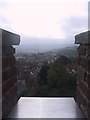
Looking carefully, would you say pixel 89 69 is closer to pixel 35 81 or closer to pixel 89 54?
pixel 89 54

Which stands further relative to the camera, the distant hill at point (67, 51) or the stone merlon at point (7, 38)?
the distant hill at point (67, 51)

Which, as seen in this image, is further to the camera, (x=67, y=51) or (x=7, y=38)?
(x=67, y=51)

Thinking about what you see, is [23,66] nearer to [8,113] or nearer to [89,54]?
[8,113]

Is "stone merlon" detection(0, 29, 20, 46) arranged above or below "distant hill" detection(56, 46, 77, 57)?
above

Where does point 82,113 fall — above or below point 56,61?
below

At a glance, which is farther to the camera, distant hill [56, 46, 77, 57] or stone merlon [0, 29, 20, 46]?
distant hill [56, 46, 77, 57]

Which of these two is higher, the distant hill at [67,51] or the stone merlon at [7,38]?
the stone merlon at [7,38]

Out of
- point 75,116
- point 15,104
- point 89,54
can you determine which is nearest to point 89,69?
point 89,54

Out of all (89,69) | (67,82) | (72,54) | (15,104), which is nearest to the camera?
(89,69)

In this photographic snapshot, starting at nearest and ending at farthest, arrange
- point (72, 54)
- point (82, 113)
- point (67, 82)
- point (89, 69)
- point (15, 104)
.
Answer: point (89, 69), point (82, 113), point (15, 104), point (67, 82), point (72, 54)

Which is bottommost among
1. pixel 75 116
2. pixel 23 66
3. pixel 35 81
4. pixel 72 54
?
pixel 75 116

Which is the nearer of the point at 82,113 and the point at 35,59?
the point at 82,113
